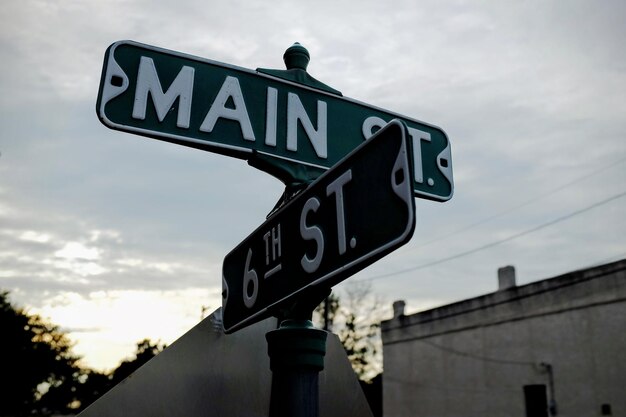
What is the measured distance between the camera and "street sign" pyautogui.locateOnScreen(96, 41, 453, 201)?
2.01m

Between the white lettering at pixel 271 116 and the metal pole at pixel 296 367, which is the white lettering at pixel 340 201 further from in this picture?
the white lettering at pixel 271 116

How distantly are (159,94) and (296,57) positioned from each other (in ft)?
2.03

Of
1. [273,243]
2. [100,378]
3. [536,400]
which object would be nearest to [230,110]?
[273,243]

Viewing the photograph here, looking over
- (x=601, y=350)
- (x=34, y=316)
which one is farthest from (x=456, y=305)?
(x=34, y=316)

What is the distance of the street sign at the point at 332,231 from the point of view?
4.41ft

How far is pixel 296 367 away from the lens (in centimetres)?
174

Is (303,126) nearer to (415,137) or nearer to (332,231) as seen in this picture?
(415,137)

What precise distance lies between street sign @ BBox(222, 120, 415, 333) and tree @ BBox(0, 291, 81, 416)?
33.6 metres

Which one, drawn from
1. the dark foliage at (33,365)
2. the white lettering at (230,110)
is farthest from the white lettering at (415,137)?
the dark foliage at (33,365)

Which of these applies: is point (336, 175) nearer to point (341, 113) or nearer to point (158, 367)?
point (341, 113)

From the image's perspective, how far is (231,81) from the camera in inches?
85.2

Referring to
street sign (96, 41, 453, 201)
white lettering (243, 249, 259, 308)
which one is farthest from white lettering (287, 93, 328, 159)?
white lettering (243, 249, 259, 308)

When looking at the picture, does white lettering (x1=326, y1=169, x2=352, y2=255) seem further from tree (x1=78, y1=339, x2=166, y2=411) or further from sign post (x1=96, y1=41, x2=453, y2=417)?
tree (x1=78, y1=339, x2=166, y2=411)

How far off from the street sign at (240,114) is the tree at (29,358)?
33397 mm
